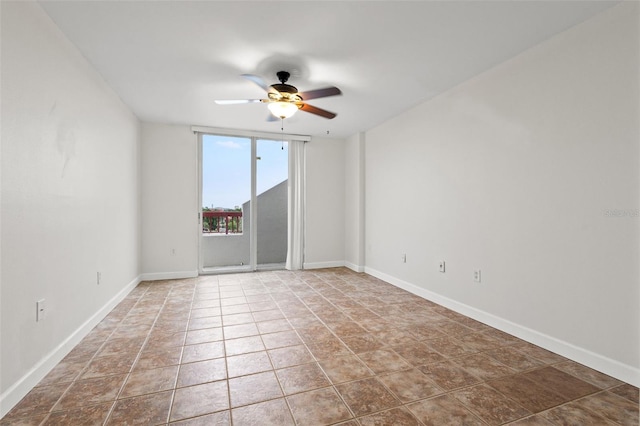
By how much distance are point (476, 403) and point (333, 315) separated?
1.56 meters

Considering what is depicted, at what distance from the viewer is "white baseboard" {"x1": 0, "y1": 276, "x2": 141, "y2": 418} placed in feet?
5.21

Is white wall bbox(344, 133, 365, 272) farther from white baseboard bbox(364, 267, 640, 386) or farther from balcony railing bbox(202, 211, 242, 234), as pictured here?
balcony railing bbox(202, 211, 242, 234)

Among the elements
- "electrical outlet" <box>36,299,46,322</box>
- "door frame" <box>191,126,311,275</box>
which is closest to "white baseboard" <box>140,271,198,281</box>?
"door frame" <box>191,126,311,275</box>

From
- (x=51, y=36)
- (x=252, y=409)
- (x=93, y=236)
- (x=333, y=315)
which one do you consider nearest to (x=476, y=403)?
(x=252, y=409)

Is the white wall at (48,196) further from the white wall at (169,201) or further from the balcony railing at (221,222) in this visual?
the balcony railing at (221,222)

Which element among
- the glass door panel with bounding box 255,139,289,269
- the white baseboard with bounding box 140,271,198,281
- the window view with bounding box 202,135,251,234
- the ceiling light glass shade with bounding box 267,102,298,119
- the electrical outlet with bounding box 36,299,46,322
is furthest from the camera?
the glass door panel with bounding box 255,139,289,269

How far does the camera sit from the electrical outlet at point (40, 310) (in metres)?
1.87

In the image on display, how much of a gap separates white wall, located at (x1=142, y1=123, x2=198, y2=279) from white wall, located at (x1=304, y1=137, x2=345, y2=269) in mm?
1850

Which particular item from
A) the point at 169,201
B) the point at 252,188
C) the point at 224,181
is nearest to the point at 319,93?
the point at 252,188

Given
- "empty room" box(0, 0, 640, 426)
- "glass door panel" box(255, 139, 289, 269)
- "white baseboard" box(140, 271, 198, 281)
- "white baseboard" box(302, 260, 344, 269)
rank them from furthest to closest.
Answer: "white baseboard" box(302, 260, 344, 269) < "glass door panel" box(255, 139, 289, 269) < "white baseboard" box(140, 271, 198, 281) < "empty room" box(0, 0, 640, 426)

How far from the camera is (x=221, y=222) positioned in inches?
203

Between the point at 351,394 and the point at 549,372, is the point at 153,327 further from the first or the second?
the point at 549,372

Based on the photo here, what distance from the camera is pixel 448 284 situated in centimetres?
328

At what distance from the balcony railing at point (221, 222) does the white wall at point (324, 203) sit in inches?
47.2
